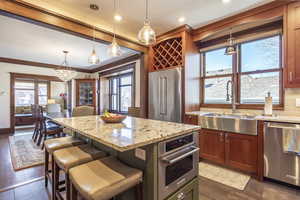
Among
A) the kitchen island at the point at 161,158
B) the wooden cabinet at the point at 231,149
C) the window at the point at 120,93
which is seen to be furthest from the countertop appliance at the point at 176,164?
the window at the point at 120,93

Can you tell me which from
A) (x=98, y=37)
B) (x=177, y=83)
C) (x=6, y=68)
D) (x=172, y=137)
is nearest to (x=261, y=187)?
(x=172, y=137)

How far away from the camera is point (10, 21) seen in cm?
277

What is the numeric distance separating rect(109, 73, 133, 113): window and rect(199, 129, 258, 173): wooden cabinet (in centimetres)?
334

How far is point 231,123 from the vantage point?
245 cm

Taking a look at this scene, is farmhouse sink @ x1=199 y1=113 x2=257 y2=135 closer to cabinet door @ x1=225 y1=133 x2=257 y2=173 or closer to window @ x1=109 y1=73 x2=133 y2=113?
cabinet door @ x1=225 y1=133 x2=257 y2=173

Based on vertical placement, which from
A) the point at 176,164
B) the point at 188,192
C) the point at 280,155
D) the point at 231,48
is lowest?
the point at 188,192

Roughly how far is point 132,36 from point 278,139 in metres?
3.35

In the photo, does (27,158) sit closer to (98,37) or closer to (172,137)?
(98,37)

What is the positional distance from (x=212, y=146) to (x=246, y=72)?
5.49 feet

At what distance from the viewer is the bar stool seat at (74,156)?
1.31m

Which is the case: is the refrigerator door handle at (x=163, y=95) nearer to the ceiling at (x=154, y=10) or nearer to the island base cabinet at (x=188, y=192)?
the ceiling at (x=154, y=10)

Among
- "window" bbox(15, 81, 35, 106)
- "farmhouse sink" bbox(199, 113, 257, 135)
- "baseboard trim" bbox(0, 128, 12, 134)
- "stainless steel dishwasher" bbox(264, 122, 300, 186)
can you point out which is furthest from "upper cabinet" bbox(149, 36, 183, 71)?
"window" bbox(15, 81, 35, 106)

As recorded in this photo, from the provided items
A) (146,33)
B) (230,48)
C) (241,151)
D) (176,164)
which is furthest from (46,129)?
(230,48)

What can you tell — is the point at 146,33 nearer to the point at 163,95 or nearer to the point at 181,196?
the point at 163,95
